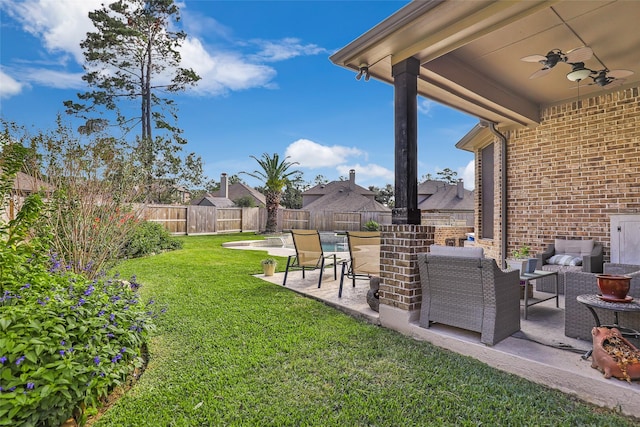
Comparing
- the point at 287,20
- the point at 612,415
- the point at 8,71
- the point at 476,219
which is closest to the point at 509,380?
the point at 612,415

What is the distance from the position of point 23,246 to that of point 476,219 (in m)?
8.39

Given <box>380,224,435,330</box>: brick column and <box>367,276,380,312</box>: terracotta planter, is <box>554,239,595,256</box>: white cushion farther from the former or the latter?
<box>367,276,380,312</box>: terracotta planter

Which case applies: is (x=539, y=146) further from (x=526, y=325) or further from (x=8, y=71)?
(x=8, y=71)

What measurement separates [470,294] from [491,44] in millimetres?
2971

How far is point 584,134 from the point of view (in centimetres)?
562

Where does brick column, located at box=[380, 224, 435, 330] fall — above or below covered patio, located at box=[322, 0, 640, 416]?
below

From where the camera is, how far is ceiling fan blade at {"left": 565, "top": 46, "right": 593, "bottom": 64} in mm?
3507

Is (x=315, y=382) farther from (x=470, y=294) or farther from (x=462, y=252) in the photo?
(x=462, y=252)

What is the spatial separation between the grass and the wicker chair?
0.91 meters

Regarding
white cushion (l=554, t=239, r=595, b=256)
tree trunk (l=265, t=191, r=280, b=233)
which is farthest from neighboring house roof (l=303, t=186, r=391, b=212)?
white cushion (l=554, t=239, r=595, b=256)

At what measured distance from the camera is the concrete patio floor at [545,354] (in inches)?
85.9

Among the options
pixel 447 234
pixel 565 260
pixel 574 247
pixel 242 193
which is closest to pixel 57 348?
pixel 565 260

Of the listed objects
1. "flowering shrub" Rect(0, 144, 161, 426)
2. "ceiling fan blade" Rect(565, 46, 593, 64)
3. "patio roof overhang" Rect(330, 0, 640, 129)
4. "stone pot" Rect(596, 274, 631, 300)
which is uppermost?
"patio roof overhang" Rect(330, 0, 640, 129)

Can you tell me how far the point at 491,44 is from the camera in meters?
3.95
